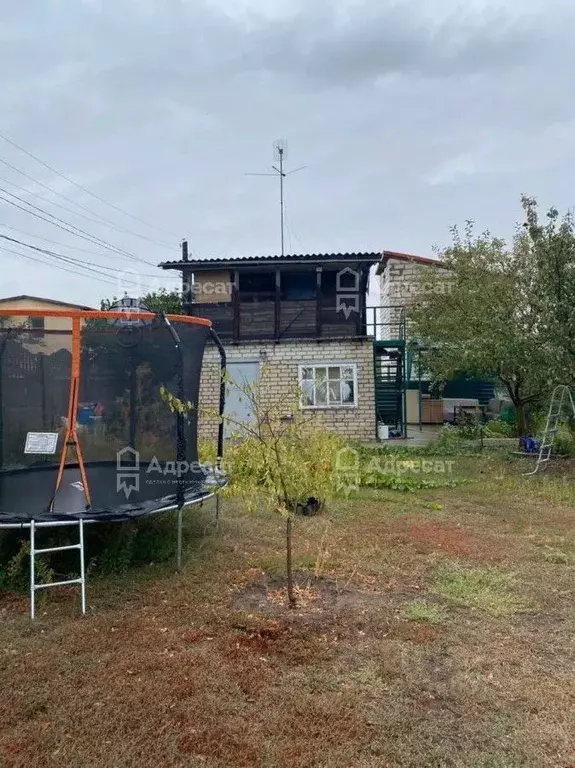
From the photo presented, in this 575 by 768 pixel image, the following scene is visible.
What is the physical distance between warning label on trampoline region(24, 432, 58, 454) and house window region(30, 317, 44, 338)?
86cm

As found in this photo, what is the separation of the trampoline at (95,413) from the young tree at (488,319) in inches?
245

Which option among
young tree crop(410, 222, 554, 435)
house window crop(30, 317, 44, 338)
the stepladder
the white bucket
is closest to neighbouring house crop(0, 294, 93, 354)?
house window crop(30, 317, 44, 338)

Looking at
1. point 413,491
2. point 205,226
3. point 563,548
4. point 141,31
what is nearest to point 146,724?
point 563,548

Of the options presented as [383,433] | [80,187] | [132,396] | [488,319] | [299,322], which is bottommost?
[383,433]

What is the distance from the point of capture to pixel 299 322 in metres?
14.4

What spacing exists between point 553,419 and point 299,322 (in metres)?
6.57

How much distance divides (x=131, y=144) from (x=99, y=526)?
33.0 ft

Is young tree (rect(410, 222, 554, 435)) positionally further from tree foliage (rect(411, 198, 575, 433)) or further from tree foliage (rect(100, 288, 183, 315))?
tree foliage (rect(100, 288, 183, 315))

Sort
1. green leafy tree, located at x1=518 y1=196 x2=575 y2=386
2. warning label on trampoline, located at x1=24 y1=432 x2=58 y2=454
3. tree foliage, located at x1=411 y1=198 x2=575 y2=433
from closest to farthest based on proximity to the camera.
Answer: warning label on trampoline, located at x1=24 y1=432 x2=58 y2=454, green leafy tree, located at x1=518 y1=196 x2=575 y2=386, tree foliage, located at x1=411 y1=198 x2=575 y2=433

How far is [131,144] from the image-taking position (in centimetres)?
1219

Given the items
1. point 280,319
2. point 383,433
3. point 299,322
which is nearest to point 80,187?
point 280,319

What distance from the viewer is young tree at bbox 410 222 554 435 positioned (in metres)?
9.17

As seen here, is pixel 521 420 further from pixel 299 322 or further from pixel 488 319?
pixel 299 322

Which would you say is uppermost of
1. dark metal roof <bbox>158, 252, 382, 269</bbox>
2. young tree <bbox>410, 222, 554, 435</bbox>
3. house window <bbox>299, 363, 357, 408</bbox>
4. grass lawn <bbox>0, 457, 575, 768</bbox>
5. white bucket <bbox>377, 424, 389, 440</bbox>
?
dark metal roof <bbox>158, 252, 382, 269</bbox>
